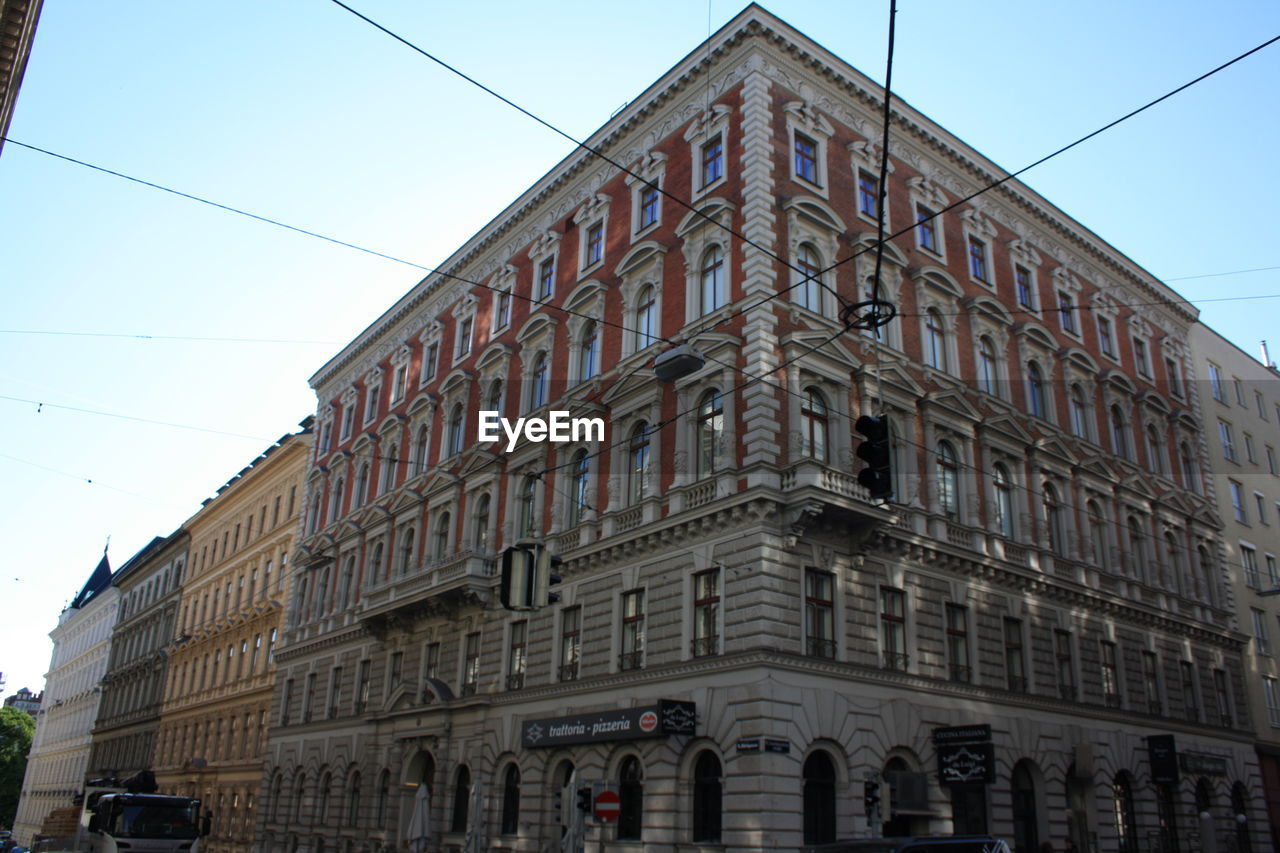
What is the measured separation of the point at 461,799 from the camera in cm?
3194

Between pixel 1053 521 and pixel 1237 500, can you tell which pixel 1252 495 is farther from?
pixel 1053 521

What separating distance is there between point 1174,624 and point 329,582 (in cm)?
3315

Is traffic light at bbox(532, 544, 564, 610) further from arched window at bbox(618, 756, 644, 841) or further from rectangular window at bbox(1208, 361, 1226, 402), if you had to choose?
rectangular window at bbox(1208, 361, 1226, 402)

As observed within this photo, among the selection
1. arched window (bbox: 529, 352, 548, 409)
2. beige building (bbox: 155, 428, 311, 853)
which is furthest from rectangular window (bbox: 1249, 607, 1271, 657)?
beige building (bbox: 155, 428, 311, 853)

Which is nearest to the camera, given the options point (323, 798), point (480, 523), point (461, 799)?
point (461, 799)

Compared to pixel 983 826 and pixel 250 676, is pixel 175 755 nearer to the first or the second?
pixel 250 676

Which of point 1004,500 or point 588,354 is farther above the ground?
point 588,354

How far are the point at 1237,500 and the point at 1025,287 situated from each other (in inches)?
610

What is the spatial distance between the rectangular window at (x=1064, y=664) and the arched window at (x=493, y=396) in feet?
64.7

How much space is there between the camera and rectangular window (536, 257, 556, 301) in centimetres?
3588

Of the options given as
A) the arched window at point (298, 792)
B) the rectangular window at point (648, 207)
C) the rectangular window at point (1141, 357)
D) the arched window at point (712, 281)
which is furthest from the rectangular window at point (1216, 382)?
the arched window at point (298, 792)

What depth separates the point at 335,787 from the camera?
127 ft

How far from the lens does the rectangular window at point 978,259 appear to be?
3416cm

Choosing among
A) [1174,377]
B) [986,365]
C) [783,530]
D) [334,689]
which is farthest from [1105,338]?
[334,689]
